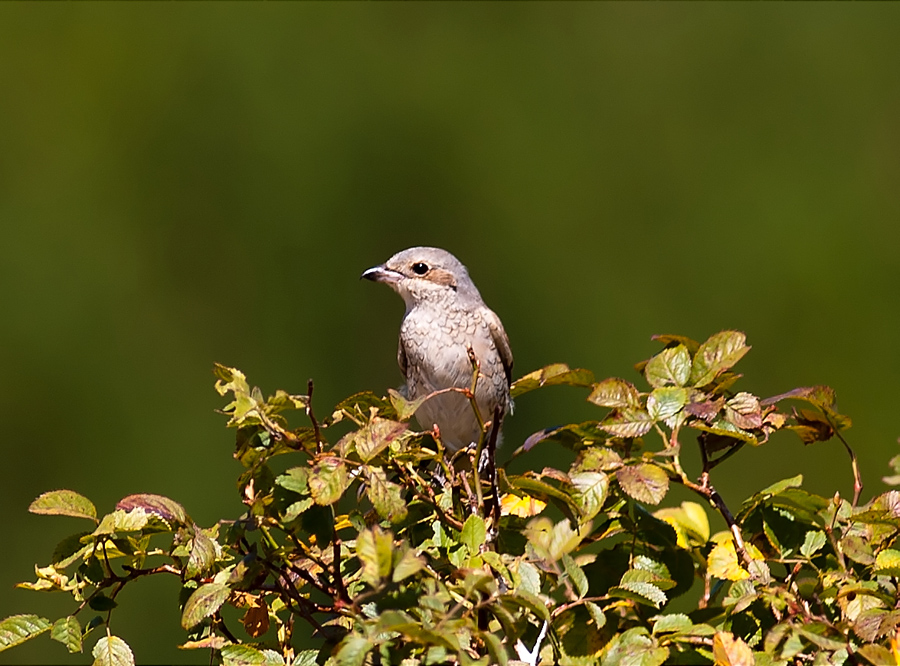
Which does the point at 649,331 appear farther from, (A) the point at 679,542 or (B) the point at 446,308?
(A) the point at 679,542

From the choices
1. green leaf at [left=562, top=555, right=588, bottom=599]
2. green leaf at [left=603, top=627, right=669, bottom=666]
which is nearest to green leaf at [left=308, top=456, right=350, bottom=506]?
green leaf at [left=562, top=555, right=588, bottom=599]

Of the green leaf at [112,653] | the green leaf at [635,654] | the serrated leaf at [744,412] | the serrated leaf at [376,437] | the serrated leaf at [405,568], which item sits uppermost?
the serrated leaf at [376,437]

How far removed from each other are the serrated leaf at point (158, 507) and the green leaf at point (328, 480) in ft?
0.66

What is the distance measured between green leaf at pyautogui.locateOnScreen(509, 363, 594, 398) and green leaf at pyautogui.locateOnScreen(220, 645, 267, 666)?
0.59 meters

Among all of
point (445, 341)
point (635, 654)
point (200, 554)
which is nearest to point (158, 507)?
point (200, 554)

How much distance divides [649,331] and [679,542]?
3661 millimetres

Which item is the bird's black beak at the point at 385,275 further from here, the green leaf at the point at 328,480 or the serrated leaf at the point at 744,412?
the green leaf at the point at 328,480

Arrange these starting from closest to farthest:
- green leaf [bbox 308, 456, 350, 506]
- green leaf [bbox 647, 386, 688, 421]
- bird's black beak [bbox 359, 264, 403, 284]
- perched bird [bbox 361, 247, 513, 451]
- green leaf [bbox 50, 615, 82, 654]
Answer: green leaf [bbox 308, 456, 350, 506]
green leaf [bbox 50, 615, 82, 654]
green leaf [bbox 647, 386, 688, 421]
perched bird [bbox 361, 247, 513, 451]
bird's black beak [bbox 359, 264, 403, 284]

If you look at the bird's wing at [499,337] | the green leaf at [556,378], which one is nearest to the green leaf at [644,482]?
the green leaf at [556,378]

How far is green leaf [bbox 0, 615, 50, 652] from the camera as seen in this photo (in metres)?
1.21

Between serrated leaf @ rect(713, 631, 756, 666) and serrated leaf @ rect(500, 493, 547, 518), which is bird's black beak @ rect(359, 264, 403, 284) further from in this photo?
serrated leaf @ rect(713, 631, 756, 666)

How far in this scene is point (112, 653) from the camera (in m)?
1.19

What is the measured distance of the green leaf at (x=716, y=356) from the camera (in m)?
1.39

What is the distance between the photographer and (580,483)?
1.28 m
